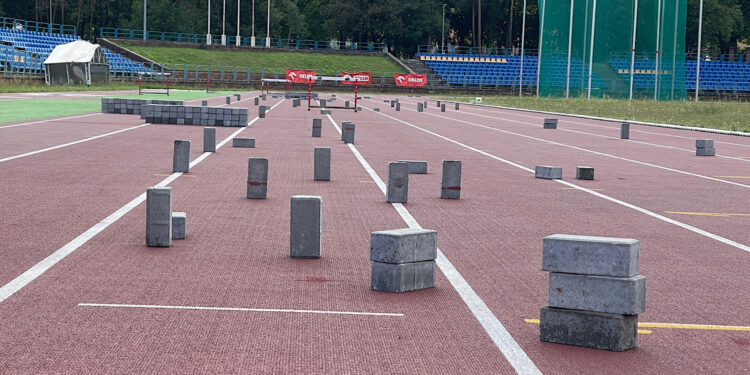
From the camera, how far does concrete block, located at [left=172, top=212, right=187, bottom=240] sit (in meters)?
9.09

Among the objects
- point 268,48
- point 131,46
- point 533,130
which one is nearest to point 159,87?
point 131,46

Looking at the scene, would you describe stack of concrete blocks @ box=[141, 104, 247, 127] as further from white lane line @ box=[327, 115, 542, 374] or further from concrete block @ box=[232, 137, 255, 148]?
white lane line @ box=[327, 115, 542, 374]

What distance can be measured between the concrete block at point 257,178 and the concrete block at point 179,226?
2992mm

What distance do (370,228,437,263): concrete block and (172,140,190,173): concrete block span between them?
27.6ft

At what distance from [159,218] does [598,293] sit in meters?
4.48

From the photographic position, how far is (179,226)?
358 inches

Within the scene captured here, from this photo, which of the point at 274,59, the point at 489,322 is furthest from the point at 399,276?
the point at 274,59

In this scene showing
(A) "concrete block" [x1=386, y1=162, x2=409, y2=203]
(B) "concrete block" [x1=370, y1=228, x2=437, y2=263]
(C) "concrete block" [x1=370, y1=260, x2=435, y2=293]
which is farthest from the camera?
(A) "concrete block" [x1=386, y1=162, x2=409, y2=203]

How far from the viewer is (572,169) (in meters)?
18.3

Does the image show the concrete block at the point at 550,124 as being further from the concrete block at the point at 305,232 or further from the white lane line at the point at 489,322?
the concrete block at the point at 305,232

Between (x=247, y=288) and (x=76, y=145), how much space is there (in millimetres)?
13678

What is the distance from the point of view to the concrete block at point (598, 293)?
18.3ft

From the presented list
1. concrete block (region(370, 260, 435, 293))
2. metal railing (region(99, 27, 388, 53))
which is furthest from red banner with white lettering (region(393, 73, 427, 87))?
concrete block (region(370, 260, 435, 293))

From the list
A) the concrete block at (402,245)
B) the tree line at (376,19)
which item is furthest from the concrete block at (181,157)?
the tree line at (376,19)
